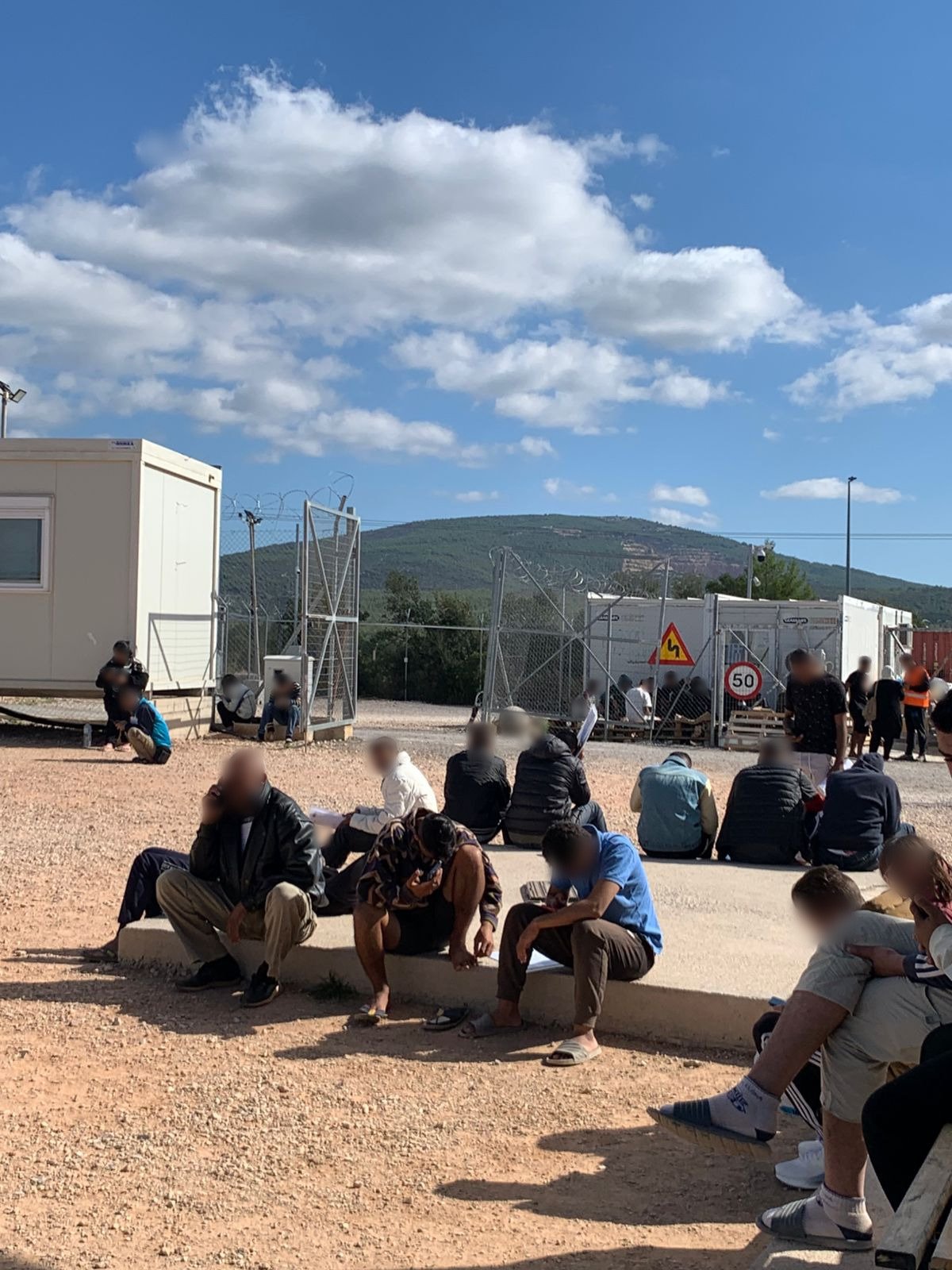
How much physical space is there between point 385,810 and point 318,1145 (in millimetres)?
3286

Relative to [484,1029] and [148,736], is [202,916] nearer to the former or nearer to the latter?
[484,1029]

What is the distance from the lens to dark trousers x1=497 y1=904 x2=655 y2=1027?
5016 millimetres

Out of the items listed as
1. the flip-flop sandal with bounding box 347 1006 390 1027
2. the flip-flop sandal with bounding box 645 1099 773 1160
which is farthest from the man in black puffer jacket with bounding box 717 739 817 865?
the flip-flop sandal with bounding box 645 1099 773 1160

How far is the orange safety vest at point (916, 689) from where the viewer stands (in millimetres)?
18578

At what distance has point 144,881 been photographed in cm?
629

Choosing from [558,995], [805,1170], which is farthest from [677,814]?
[805,1170]

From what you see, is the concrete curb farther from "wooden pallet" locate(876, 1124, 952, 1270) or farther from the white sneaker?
"wooden pallet" locate(876, 1124, 952, 1270)

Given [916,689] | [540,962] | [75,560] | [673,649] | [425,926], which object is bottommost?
[540,962]

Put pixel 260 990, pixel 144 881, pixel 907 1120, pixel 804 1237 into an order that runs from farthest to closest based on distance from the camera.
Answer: pixel 144 881 → pixel 260 990 → pixel 804 1237 → pixel 907 1120

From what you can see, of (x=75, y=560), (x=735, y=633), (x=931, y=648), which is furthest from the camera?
(x=931, y=648)

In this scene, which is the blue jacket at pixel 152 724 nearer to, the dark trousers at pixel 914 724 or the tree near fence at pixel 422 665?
the dark trousers at pixel 914 724

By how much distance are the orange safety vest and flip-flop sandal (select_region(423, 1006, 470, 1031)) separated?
14646 mm

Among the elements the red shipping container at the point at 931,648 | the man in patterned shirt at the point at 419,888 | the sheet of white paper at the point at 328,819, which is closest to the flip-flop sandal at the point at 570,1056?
the man in patterned shirt at the point at 419,888

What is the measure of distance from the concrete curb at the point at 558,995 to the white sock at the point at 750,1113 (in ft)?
5.12
